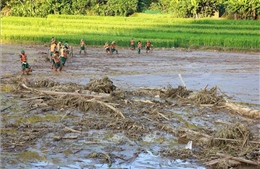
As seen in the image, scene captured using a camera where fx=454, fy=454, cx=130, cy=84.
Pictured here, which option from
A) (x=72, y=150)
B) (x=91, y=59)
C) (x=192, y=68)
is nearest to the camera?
(x=72, y=150)

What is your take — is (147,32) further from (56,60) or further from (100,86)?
(100,86)

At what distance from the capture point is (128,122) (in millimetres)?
9609

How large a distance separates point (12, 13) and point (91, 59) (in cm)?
3539

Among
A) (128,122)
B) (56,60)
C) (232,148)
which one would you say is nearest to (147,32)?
(56,60)

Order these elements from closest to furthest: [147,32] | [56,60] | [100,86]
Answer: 1. [100,86]
2. [56,60]
3. [147,32]

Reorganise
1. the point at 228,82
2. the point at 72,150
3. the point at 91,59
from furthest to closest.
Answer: the point at 91,59 < the point at 228,82 < the point at 72,150

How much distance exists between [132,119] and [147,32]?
27212mm

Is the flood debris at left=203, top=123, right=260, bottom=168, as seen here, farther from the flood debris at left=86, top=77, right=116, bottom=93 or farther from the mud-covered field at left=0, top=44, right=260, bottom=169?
the flood debris at left=86, top=77, right=116, bottom=93

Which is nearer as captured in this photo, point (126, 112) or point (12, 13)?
point (126, 112)

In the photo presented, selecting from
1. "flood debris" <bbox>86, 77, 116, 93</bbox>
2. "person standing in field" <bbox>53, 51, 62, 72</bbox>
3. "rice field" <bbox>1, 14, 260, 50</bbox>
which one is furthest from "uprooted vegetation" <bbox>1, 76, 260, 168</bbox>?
"rice field" <bbox>1, 14, 260, 50</bbox>

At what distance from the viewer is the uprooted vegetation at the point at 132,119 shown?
799cm

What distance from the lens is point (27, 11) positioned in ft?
177

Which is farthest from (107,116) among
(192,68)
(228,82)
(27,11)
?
(27,11)

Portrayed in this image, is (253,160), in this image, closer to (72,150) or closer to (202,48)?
(72,150)
